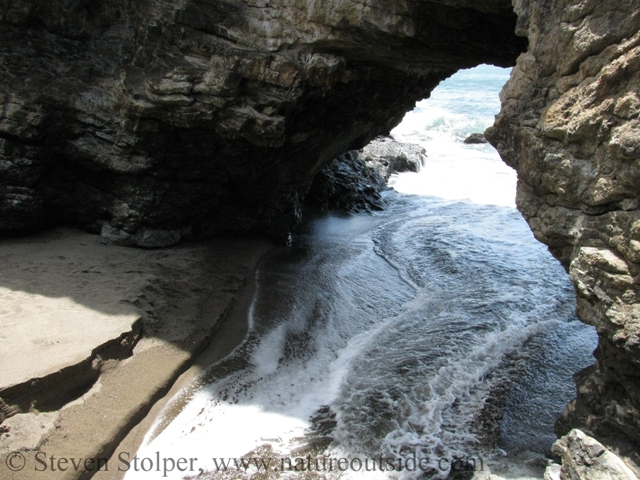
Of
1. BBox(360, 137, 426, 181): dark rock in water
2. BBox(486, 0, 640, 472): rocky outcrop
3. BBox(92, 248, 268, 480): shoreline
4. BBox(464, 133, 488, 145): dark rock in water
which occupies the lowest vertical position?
BBox(92, 248, 268, 480): shoreline

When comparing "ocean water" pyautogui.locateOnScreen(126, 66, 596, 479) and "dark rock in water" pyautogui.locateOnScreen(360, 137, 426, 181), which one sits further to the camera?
"dark rock in water" pyautogui.locateOnScreen(360, 137, 426, 181)

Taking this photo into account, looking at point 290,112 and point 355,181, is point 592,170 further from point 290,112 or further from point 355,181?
point 355,181

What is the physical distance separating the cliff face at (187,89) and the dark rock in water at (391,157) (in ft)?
25.6

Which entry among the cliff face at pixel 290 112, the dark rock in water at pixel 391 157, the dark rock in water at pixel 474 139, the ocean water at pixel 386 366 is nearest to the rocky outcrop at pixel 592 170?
the cliff face at pixel 290 112

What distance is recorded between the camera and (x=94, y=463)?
4418 mm

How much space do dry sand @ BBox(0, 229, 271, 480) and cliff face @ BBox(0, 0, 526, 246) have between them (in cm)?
87

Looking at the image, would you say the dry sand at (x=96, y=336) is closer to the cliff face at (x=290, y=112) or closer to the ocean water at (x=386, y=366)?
the ocean water at (x=386, y=366)

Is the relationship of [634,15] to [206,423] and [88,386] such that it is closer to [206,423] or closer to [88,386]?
[206,423]

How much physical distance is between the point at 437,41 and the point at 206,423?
5196 mm

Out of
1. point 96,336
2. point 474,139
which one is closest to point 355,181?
point 96,336

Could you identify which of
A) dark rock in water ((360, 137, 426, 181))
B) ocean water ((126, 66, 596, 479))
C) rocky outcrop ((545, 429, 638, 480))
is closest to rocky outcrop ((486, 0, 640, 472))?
rocky outcrop ((545, 429, 638, 480))
